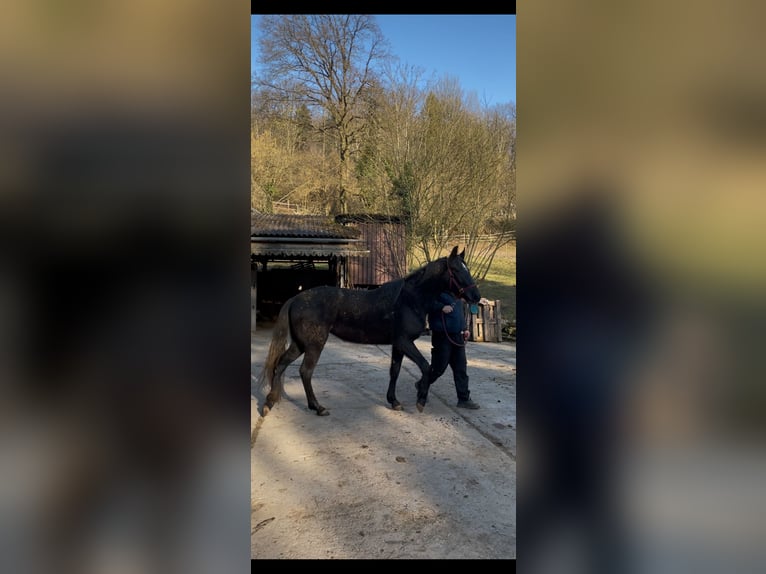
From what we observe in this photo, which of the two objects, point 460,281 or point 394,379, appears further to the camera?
point 394,379

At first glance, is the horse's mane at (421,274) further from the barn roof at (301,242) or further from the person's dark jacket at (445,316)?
the barn roof at (301,242)

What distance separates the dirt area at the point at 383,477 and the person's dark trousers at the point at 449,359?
0.27 meters

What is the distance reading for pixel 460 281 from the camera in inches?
175

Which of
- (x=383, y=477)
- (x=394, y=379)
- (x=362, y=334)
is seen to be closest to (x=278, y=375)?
(x=362, y=334)

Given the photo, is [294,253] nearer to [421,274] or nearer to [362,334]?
[362,334]

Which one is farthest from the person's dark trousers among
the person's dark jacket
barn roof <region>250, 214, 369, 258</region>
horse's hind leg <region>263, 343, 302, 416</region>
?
barn roof <region>250, 214, 369, 258</region>

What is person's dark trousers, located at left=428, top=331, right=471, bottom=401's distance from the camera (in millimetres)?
4648

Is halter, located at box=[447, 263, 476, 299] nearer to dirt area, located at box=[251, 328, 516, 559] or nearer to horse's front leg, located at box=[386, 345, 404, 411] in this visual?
horse's front leg, located at box=[386, 345, 404, 411]

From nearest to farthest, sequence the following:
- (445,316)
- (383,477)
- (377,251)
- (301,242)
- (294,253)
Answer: (383,477), (445,316), (294,253), (301,242), (377,251)

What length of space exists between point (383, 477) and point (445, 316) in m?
2.01

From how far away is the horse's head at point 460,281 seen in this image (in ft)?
14.6

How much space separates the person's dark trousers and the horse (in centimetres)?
11
